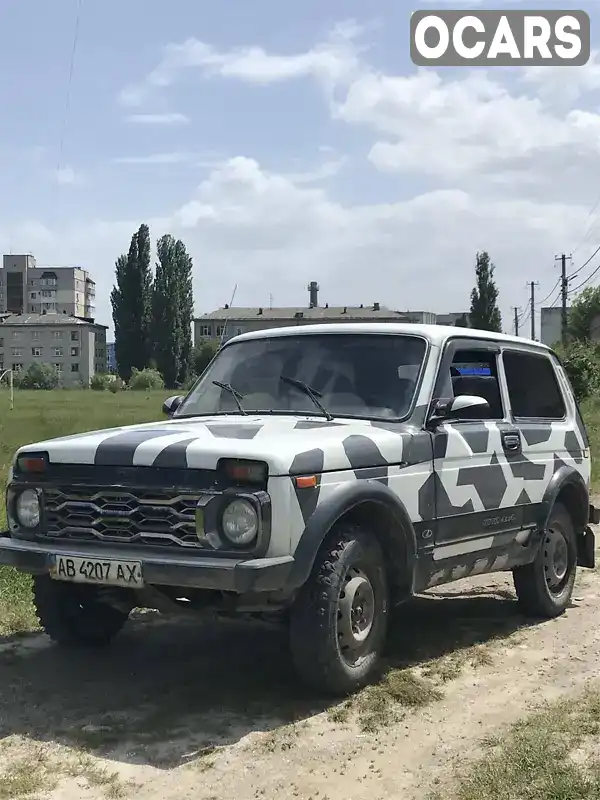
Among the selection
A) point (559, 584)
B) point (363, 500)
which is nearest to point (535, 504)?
point (559, 584)

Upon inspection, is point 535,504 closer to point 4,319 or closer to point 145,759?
point 145,759

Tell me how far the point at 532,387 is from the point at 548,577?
1356mm

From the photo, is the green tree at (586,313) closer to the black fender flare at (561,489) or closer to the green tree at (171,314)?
the green tree at (171,314)

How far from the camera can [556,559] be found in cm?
728

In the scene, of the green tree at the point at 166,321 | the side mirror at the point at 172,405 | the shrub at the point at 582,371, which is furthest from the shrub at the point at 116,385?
the side mirror at the point at 172,405

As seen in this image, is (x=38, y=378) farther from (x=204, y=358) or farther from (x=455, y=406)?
(x=455, y=406)

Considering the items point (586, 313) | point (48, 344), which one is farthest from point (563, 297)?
point (48, 344)

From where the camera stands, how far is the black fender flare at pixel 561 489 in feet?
22.8

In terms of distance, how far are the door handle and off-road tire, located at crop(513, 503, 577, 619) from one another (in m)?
0.72

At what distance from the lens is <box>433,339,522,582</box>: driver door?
5.93 m

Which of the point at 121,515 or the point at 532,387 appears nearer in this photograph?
the point at 121,515

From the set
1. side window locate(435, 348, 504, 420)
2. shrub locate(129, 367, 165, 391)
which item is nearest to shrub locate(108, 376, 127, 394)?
shrub locate(129, 367, 165, 391)

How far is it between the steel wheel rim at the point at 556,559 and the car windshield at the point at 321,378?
195cm

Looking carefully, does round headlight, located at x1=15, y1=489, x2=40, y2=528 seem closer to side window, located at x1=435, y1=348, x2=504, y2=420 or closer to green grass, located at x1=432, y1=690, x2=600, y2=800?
side window, located at x1=435, y1=348, x2=504, y2=420
